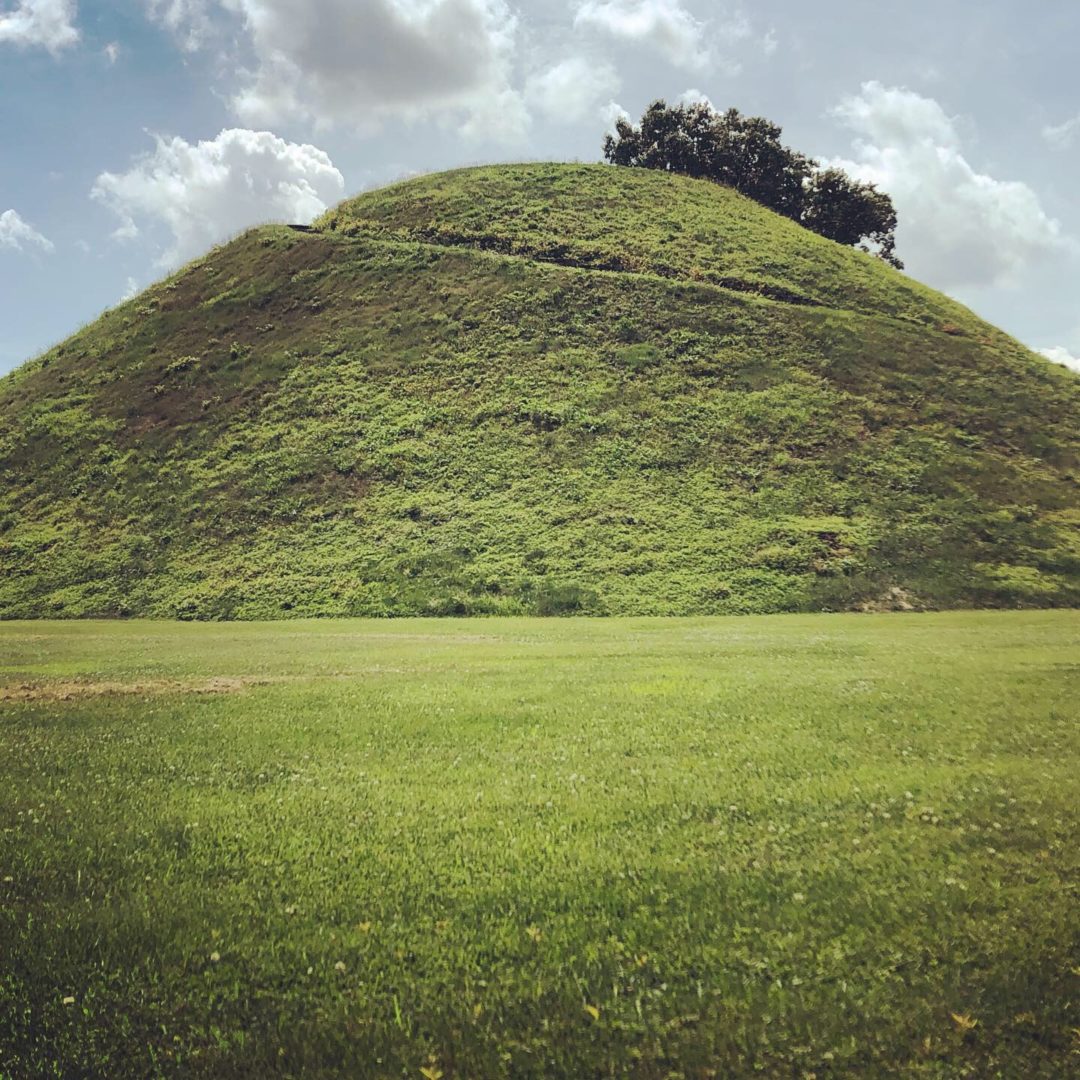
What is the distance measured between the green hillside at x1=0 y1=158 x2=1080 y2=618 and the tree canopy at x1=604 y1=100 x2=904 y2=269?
16.3 m

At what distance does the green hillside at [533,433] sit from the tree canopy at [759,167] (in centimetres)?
1626

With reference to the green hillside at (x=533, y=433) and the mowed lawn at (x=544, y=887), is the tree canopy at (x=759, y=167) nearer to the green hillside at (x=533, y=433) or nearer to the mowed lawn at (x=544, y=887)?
the green hillside at (x=533, y=433)

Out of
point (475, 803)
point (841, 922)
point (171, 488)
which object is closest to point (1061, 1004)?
point (841, 922)

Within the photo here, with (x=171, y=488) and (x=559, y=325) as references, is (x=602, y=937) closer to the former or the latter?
(x=171, y=488)

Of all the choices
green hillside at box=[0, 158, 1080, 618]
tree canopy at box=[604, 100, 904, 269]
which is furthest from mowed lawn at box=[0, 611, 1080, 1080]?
tree canopy at box=[604, 100, 904, 269]

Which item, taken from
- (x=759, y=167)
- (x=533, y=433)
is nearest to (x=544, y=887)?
(x=533, y=433)

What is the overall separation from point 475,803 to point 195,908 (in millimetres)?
2982

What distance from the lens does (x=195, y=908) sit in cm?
643

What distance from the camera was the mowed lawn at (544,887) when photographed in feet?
16.0

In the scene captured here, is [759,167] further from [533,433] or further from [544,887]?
[544,887]

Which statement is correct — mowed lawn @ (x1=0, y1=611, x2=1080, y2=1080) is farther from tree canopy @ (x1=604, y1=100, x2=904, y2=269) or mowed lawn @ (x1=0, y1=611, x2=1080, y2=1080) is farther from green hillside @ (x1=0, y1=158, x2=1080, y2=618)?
tree canopy @ (x1=604, y1=100, x2=904, y2=269)

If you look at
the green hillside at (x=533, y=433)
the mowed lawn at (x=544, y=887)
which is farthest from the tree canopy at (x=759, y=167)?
the mowed lawn at (x=544, y=887)

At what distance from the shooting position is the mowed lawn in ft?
16.0

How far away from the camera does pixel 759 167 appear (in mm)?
91000
